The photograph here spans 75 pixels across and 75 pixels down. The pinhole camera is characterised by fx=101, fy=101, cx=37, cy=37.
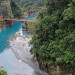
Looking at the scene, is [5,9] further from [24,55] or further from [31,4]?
[31,4]

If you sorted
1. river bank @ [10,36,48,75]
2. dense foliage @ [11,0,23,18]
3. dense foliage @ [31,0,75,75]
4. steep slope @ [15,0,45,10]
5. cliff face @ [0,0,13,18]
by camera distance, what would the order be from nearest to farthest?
dense foliage @ [31,0,75,75], river bank @ [10,36,48,75], cliff face @ [0,0,13,18], dense foliage @ [11,0,23,18], steep slope @ [15,0,45,10]

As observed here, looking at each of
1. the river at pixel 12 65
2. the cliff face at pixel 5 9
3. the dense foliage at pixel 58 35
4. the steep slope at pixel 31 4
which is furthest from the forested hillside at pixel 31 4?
the dense foliage at pixel 58 35

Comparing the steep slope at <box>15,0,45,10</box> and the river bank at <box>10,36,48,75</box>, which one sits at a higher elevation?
the steep slope at <box>15,0,45,10</box>

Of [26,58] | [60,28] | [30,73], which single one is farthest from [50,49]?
[26,58]

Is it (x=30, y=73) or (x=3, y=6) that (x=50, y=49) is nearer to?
(x=30, y=73)

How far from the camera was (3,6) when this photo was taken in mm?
28312

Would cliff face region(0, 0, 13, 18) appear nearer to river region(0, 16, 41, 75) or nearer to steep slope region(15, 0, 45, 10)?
river region(0, 16, 41, 75)

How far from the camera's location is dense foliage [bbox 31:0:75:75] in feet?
23.2

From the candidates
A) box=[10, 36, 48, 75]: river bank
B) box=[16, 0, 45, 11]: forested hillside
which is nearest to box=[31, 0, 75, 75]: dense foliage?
box=[10, 36, 48, 75]: river bank

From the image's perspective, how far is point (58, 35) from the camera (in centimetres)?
820

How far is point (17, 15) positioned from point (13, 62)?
24.3 meters

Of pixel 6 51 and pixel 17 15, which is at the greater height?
pixel 17 15

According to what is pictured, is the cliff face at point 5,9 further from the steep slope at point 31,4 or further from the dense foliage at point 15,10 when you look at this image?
the steep slope at point 31,4

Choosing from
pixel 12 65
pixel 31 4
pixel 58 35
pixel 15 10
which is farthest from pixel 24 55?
pixel 31 4
